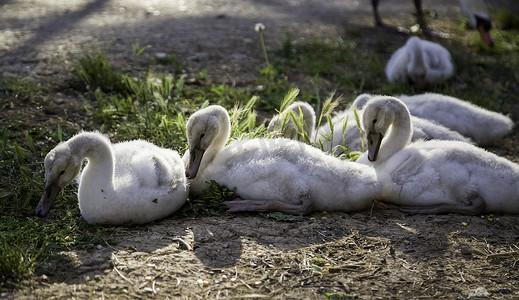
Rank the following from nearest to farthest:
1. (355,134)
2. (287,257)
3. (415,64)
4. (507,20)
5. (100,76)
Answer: (287,257) → (355,134) → (100,76) → (415,64) → (507,20)

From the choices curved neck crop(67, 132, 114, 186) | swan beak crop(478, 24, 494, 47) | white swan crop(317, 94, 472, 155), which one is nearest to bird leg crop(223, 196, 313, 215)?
curved neck crop(67, 132, 114, 186)

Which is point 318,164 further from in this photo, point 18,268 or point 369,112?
point 18,268

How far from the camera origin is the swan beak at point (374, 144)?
524cm

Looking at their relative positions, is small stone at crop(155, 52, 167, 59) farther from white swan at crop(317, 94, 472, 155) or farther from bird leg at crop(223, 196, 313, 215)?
bird leg at crop(223, 196, 313, 215)

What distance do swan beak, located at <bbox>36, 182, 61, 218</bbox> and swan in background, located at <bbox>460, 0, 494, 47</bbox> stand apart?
8.14 m

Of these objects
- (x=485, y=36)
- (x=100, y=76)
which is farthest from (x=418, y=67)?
(x=100, y=76)

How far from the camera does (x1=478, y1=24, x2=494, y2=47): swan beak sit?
10.1 meters

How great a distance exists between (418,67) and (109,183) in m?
5.14

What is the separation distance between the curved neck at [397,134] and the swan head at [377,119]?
0.03 meters

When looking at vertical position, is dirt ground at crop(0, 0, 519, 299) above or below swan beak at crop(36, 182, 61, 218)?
below

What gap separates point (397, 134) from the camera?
534 centimetres

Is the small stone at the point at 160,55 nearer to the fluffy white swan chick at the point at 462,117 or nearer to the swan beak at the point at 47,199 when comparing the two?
the fluffy white swan chick at the point at 462,117

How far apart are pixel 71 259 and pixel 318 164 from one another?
2.02m

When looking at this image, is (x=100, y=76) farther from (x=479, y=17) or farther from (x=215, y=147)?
(x=479, y=17)
